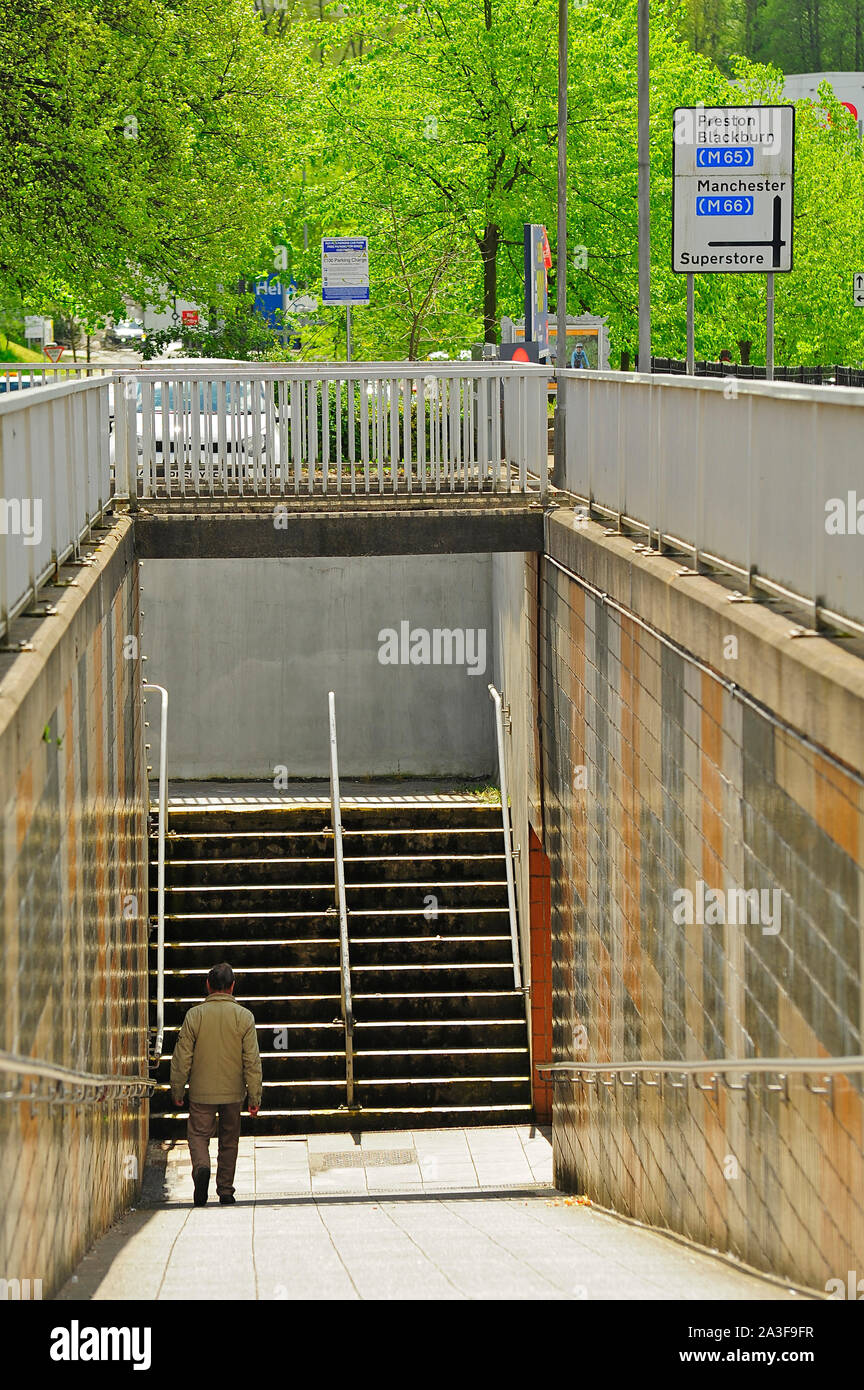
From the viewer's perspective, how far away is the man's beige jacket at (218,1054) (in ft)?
38.9

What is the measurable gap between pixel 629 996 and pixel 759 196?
19.2 ft

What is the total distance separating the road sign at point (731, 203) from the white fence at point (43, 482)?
4393 mm

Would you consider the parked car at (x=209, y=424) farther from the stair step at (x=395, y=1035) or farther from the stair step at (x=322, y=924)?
the stair step at (x=395, y=1035)

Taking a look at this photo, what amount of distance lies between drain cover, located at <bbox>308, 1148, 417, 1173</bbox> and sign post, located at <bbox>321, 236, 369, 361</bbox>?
29.1 ft

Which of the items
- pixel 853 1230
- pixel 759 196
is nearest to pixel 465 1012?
pixel 759 196

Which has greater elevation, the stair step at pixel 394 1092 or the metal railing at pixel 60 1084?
the metal railing at pixel 60 1084

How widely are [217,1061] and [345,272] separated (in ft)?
37.9

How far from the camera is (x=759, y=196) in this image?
13305 millimetres

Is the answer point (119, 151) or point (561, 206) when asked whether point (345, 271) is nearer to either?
point (561, 206)

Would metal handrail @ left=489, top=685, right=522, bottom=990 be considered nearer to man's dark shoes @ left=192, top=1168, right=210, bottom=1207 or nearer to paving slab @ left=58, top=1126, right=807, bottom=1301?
paving slab @ left=58, top=1126, right=807, bottom=1301

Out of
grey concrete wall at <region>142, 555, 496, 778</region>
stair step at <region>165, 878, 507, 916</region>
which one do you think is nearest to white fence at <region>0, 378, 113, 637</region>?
stair step at <region>165, 878, 507, 916</region>

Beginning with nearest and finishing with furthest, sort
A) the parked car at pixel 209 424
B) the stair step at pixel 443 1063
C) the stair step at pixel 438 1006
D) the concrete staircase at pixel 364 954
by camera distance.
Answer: the parked car at pixel 209 424, the concrete staircase at pixel 364 954, the stair step at pixel 443 1063, the stair step at pixel 438 1006

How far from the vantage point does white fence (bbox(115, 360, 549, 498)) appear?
15844mm

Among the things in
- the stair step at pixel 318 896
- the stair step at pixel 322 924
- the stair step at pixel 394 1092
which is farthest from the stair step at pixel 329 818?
the stair step at pixel 394 1092
